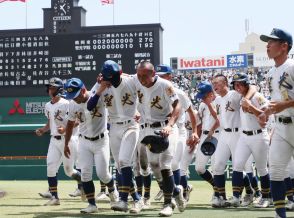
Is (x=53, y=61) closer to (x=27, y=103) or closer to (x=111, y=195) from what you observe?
(x=27, y=103)

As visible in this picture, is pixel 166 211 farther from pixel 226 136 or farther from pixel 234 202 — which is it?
pixel 226 136

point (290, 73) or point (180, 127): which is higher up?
point (290, 73)

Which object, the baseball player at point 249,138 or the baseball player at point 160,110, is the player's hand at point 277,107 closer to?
the baseball player at point 160,110

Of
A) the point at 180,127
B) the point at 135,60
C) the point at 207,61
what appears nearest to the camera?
the point at 180,127

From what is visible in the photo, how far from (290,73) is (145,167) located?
3.29 metres

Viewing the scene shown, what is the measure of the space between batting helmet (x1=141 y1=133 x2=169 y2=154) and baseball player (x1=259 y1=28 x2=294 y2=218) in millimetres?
1587

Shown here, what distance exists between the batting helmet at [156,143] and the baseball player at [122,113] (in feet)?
1.56

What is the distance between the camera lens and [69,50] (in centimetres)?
2719

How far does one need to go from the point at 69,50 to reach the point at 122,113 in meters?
18.7

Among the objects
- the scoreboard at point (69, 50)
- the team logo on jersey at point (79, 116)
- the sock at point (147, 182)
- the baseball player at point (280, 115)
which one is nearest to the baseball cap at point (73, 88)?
the team logo on jersey at point (79, 116)

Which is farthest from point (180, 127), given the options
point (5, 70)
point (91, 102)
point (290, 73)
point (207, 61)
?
point (207, 61)

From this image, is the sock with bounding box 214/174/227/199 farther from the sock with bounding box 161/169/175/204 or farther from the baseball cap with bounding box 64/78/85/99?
the baseball cap with bounding box 64/78/85/99

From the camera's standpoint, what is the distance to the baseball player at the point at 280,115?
6.96 metres

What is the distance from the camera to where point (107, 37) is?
2678cm
